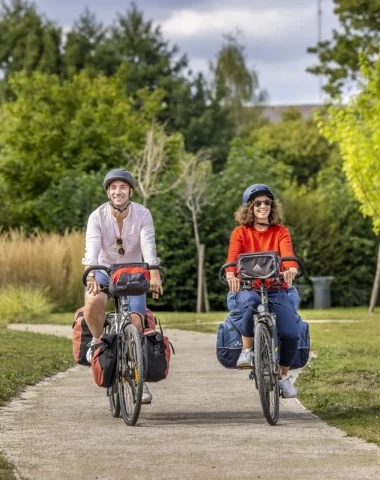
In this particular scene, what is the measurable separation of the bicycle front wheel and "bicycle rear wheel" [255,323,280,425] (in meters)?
0.85

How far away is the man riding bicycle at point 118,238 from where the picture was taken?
8.73m

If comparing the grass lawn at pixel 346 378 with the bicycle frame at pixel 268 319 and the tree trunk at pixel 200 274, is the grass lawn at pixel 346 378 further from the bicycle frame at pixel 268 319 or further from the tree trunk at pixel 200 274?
the tree trunk at pixel 200 274

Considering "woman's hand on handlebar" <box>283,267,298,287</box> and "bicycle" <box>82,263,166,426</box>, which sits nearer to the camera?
"bicycle" <box>82,263,166,426</box>

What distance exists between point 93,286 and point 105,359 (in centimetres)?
54

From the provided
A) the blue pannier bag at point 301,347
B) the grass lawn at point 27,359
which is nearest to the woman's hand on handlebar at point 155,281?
the blue pannier bag at point 301,347

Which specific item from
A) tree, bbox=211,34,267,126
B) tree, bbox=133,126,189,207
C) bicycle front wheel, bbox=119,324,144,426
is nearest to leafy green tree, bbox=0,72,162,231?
tree, bbox=133,126,189,207

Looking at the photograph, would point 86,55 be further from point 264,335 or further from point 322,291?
point 264,335

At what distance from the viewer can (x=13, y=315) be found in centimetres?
2206

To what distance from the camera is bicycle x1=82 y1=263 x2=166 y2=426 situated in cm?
821

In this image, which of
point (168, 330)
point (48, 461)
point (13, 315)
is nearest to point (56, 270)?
point (13, 315)

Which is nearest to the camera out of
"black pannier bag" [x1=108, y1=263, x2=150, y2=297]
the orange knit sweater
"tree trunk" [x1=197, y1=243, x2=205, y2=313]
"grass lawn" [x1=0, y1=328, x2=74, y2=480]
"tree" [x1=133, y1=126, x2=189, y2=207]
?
"black pannier bag" [x1=108, y1=263, x2=150, y2=297]

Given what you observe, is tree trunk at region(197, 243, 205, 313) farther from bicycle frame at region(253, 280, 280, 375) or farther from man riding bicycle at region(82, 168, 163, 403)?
bicycle frame at region(253, 280, 280, 375)

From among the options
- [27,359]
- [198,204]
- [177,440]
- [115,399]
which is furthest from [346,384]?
[198,204]

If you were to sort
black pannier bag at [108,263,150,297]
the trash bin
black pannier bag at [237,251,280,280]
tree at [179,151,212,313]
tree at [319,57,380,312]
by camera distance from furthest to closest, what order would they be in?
the trash bin → tree at [179,151,212,313] → tree at [319,57,380,312] → black pannier bag at [237,251,280,280] → black pannier bag at [108,263,150,297]
